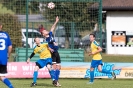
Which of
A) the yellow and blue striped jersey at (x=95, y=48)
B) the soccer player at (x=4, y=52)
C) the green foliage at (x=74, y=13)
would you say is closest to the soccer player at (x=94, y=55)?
the yellow and blue striped jersey at (x=95, y=48)

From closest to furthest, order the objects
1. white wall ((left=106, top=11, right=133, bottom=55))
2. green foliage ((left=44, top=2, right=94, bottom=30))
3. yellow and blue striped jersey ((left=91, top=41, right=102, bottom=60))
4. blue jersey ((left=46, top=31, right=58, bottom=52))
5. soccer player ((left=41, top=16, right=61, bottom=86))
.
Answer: soccer player ((left=41, top=16, right=61, bottom=86))
blue jersey ((left=46, top=31, right=58, bottom=52))
yellow and blue striped jersey ((left=91, top=41, right=102, bottom=60))
green foliage ((left=44, top=2, right=94, bottom=30))
white wall ((left=106, top=11, right=133, bottom=55))

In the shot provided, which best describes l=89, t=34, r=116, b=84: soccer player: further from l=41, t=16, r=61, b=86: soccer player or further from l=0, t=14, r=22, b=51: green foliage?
l=0, t=14, r=22, b=51: green foliage

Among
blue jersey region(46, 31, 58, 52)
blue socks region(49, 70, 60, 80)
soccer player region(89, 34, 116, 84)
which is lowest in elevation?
blue socks region(49, 70, 60, 80)

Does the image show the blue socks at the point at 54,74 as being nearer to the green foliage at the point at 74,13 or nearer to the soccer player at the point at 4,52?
the soccer player at the point at 4,52

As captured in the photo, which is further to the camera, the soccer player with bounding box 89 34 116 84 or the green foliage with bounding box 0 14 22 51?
the green foliage with bounding box 0 14 22 51

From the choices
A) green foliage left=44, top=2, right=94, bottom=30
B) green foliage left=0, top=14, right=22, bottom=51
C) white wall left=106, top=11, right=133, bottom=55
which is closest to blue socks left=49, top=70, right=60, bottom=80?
green foliage left=44, top=2, right=94, bottom=30

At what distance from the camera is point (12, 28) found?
28.2 m

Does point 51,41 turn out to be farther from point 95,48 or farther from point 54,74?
point 95,48

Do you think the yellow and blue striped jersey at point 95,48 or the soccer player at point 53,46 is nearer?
the soccer player at point 53,46

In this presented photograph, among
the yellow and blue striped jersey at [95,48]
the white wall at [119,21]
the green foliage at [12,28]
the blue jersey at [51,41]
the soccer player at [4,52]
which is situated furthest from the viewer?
the white wall at [119,21]

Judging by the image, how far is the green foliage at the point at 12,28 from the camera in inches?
1092

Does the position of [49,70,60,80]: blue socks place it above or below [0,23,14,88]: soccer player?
below

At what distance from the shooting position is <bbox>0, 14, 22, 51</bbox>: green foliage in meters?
27.7

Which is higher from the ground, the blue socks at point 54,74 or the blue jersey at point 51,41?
the blue jersey at point 51,41
